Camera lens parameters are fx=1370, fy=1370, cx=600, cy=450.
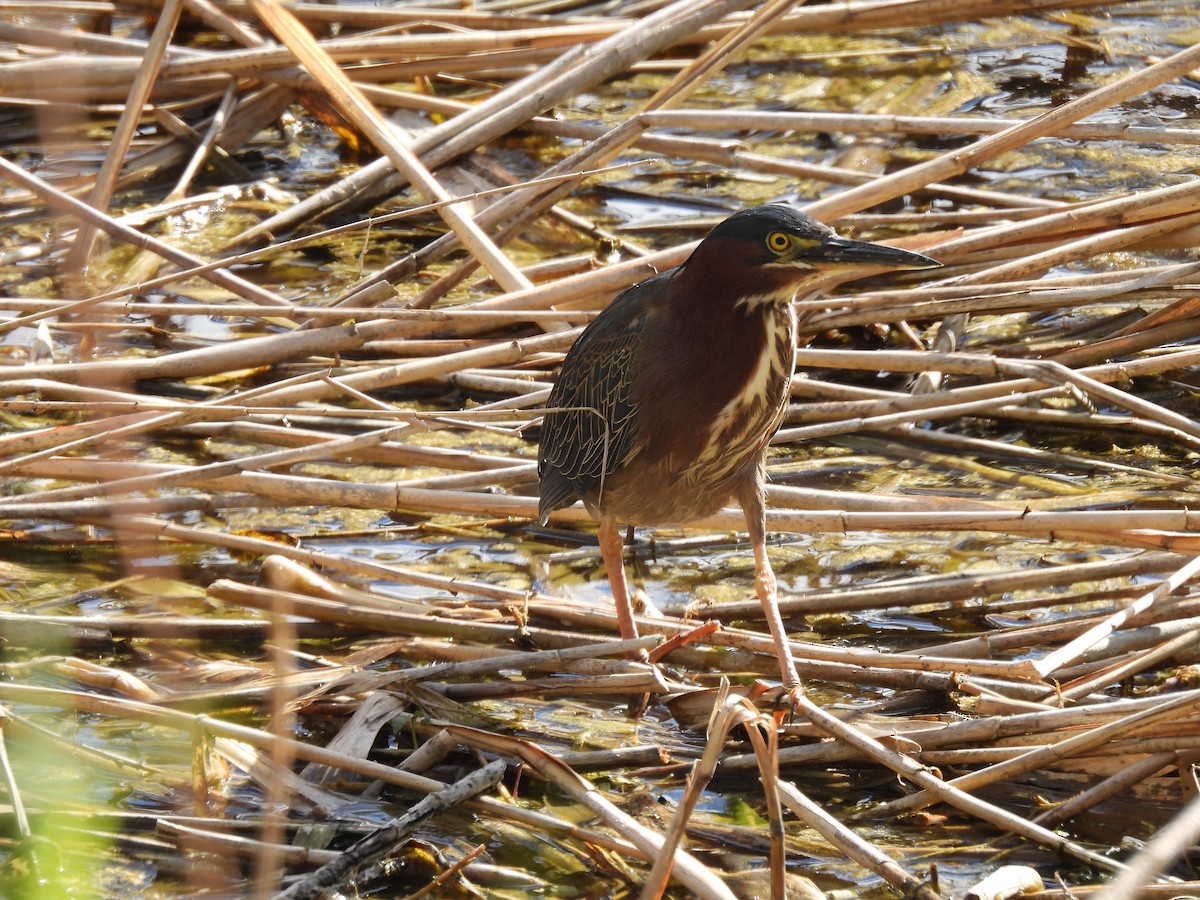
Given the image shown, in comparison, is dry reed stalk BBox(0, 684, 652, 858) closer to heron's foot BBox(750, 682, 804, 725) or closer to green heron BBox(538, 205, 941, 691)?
heron's foot BBox(750, 682, 804, 725)

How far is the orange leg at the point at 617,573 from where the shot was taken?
4281 mm

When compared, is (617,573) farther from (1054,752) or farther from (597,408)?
(1054,752)

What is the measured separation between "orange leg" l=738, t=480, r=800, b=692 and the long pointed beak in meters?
0.85

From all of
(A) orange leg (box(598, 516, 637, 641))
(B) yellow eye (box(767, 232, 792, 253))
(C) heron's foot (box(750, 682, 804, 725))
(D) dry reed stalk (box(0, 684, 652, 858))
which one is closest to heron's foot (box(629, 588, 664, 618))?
(A) orange leg (box(598, 516, 637, 641))

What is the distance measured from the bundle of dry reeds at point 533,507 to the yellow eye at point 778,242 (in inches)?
38.8

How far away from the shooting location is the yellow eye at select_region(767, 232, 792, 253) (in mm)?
3768

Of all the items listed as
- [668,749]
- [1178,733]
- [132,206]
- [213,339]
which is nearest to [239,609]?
[668,749]

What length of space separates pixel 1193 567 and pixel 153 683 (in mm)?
3028

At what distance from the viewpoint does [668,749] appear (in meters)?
3.76

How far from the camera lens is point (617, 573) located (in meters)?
4.45

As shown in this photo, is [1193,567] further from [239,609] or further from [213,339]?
[213,339]

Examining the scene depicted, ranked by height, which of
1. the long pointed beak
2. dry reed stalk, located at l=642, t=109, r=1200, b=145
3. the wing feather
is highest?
dry reed stalk, located at l=642, t=109, r=1200, b=145

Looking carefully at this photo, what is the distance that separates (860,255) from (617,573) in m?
1.36

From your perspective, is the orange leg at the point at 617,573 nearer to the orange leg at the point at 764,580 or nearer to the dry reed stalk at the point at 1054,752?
the orange leg at the point at 764,580
